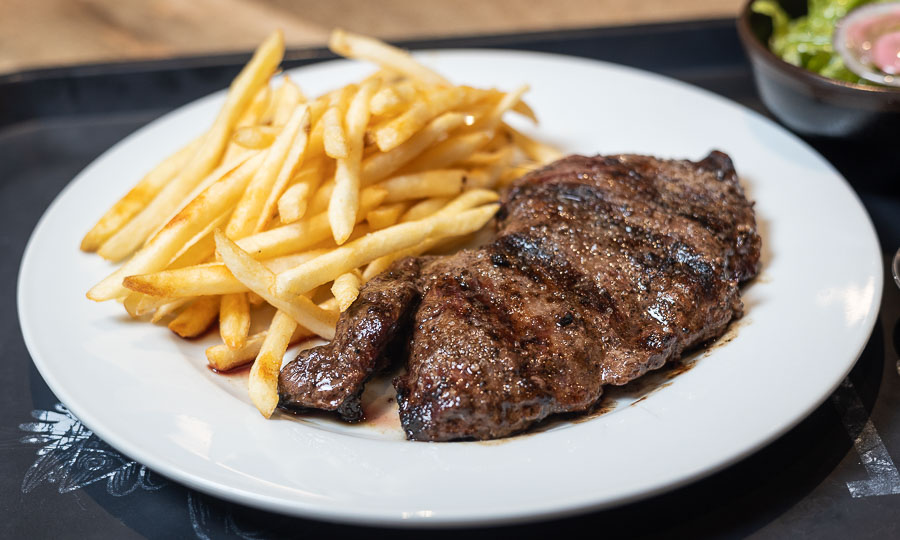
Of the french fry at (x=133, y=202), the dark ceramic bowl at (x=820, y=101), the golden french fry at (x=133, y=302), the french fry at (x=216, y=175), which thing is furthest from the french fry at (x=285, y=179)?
the dark ceramic bowl at (x=820, y=101)

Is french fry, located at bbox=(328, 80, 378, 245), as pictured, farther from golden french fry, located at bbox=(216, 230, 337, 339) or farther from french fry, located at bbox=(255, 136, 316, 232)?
golden french fry, located at bbox=(216, 230, 337, 339)

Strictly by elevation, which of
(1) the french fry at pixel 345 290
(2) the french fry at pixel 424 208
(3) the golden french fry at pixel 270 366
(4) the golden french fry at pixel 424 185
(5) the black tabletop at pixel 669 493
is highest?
(4) the golden french fry at pixel 424 185

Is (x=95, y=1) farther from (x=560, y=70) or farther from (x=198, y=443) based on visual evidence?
(x=198, y=443)

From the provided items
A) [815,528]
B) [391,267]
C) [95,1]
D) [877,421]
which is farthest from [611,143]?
[95,1]

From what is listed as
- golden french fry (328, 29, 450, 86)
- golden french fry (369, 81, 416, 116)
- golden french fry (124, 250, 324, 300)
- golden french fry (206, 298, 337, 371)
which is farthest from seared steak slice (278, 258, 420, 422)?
golden french fry (328, 29, 450, 86)

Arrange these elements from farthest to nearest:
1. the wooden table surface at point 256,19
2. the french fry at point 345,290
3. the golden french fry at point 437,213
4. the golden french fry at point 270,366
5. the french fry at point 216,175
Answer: the wooden table surface at point 256,19 < the french fry at point 216,175 < the golden french fry at point 437,213 < the french fry at point 345,290 < the golden french fry at point 270,366

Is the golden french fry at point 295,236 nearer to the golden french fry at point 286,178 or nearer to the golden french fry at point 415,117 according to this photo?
the golden french fry at point 286,178
